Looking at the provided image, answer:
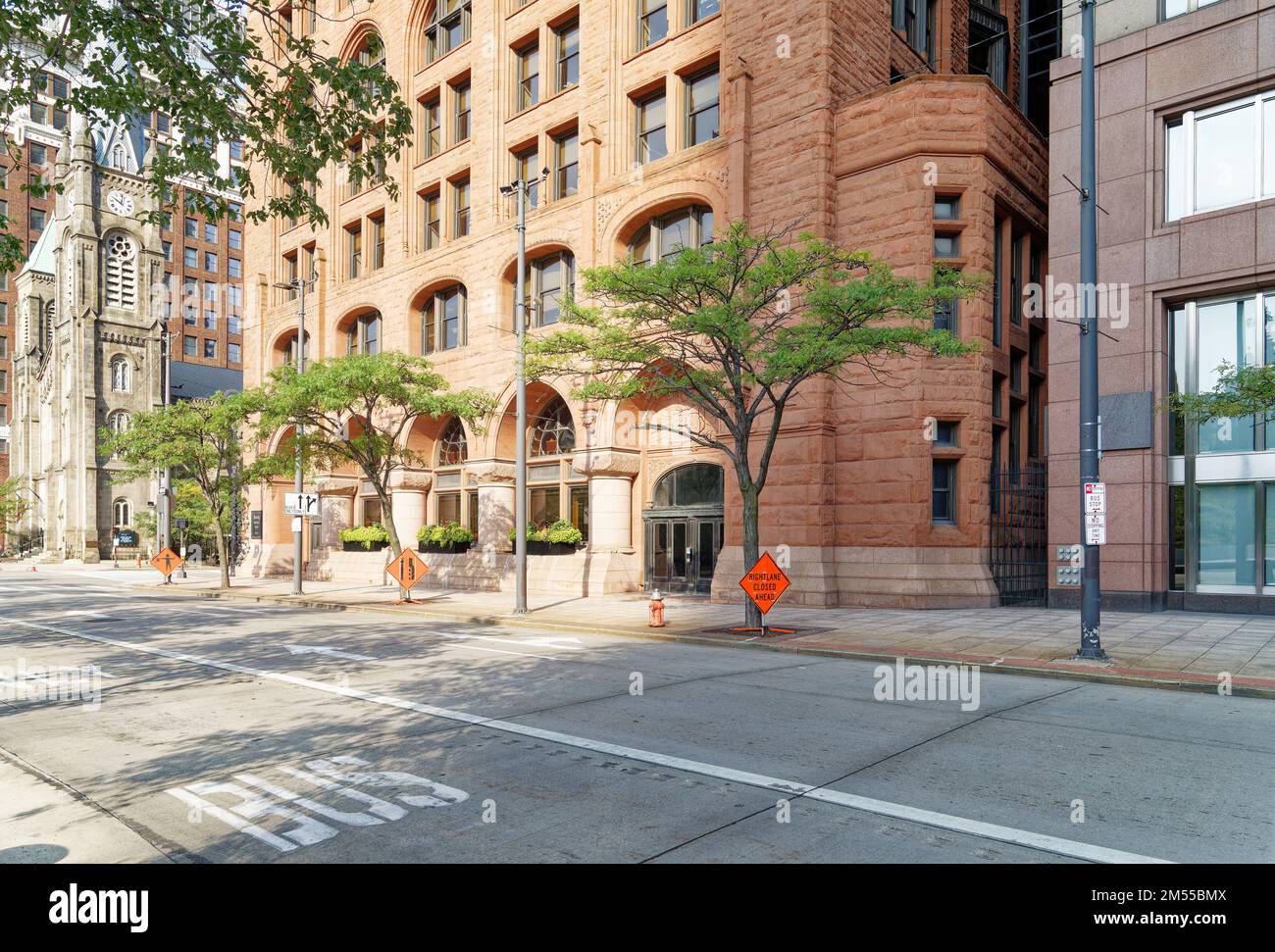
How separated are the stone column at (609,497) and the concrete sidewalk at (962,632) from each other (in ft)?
7.94

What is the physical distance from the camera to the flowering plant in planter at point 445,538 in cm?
3164

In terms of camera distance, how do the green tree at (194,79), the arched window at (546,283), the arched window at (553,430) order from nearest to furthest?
the green tree at (194,79)
the arched window at (546,283)
the arched window at (553,430)

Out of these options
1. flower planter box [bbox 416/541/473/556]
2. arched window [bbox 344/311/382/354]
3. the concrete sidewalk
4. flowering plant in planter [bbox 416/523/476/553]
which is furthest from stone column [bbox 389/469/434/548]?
the concrete sidewalk

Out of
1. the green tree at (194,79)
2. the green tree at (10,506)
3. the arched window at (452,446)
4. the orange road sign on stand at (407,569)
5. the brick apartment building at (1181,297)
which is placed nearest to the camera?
the green tree at (194,79)

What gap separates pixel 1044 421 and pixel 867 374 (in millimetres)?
9192

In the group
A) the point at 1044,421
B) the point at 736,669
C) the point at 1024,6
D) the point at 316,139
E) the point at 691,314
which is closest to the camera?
the point at 316,139

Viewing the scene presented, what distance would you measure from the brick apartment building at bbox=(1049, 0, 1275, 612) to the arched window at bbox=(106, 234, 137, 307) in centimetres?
7598

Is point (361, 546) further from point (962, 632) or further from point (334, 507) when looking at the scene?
point (962, 632)

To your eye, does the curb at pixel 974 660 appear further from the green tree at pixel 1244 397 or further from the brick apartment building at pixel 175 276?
the brick apartment building at pixel 175 276

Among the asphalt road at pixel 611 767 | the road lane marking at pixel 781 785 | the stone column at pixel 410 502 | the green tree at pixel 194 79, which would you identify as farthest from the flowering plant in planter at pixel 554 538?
the green tree at pixel 194 79

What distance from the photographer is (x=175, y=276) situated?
3452 inches
